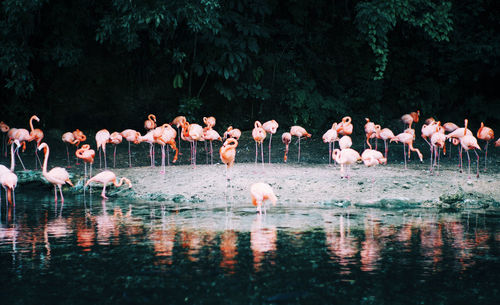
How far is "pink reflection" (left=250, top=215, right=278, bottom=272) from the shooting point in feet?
19.1

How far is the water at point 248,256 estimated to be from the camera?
471 cm

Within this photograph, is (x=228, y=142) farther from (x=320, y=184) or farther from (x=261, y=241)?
(x=261, y=241)

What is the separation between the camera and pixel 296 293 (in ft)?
15.5

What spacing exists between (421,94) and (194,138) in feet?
28.7

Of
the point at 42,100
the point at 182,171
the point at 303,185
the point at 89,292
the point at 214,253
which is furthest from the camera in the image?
the point at 42,100

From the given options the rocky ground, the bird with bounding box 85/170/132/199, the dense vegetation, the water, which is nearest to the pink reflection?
the water

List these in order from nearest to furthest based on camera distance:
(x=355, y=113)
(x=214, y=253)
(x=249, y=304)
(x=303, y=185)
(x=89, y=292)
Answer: (x=249, y=304) → (x=89, y=292) → (x=214, y=253) → (x=303, y=185) → (x=355, y=113)

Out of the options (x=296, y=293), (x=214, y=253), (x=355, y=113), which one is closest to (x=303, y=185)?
(x=214, y=253)

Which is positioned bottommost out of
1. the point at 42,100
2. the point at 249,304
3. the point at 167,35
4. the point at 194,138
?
the point at 249,304

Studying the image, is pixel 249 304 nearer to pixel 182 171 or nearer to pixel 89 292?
pixel 89 292

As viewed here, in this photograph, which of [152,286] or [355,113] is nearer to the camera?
[152,286]

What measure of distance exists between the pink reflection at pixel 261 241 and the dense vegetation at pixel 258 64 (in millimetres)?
7171

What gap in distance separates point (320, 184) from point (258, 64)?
7573 mm

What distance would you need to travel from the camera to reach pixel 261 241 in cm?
652
